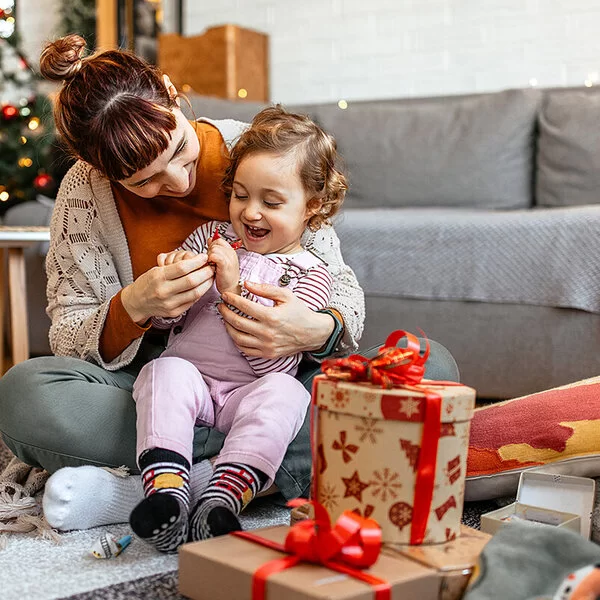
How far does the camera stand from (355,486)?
0.99 metres

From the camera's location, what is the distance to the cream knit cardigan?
1429mm

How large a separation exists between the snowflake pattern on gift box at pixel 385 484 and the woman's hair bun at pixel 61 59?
30.5 inches

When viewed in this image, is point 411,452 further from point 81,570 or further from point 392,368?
point 81,570

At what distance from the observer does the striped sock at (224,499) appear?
1.08 m

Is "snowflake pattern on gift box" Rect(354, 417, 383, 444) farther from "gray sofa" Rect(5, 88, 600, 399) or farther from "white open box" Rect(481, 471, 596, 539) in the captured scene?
"gray sofa" Rect(5, 88, 600, 399)

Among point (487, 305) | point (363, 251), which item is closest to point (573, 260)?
point (487, 305)

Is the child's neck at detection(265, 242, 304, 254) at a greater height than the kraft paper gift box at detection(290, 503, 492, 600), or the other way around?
the child's neck at detection(265, 242, 304, 254)

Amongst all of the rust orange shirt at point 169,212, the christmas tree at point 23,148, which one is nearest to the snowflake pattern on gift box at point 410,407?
the rust orange shirt at point 169,212

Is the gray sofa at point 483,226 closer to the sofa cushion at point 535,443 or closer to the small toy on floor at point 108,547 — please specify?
the sofa cushion at point 535,443

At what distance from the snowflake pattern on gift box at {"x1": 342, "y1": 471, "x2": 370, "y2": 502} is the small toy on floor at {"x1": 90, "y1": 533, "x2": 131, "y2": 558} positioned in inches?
13.0

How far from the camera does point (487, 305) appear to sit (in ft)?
7.02

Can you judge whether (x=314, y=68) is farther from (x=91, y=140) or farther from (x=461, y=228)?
(x=91, y=140)

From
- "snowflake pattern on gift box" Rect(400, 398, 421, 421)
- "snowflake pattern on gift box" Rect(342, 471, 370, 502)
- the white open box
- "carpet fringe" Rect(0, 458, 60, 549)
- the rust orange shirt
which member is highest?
the rust orange shirt

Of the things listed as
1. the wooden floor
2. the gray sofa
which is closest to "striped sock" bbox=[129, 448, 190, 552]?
the gray sofa
